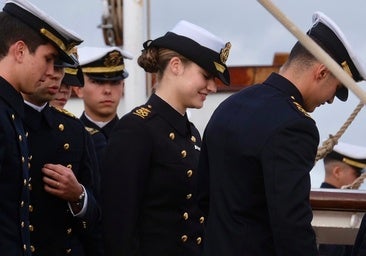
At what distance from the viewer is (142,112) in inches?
239

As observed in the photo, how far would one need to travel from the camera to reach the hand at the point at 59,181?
575 cm

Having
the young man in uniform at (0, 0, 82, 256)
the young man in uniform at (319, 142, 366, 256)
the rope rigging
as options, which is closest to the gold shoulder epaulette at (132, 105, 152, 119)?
the young man in uniform at (0, 0, 82, 256)

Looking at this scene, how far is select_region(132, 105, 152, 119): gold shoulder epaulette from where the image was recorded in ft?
19.8

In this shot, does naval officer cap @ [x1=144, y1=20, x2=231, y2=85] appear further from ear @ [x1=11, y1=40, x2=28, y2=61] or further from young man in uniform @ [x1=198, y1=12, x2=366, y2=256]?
ear @ [x1=11, y1=40, x2=28, y2=61]

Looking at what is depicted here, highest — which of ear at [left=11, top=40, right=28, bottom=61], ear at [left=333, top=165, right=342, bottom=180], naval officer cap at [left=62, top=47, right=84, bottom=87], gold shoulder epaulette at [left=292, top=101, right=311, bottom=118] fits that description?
ear at [left=11, top=40, right=28, bottom=61]

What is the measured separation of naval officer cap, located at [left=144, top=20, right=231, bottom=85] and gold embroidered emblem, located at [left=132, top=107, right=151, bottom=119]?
28 centimetres

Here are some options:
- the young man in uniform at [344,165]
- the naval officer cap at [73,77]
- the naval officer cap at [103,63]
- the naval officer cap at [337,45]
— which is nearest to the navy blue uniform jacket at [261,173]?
the naval officer cap at [337,45]

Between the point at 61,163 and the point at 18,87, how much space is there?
0.72 meters

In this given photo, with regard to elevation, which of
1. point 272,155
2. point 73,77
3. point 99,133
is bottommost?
point 99,133

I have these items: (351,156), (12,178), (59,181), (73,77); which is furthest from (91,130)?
(351,156)

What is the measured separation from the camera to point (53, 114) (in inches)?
237

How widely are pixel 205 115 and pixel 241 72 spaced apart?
94cm

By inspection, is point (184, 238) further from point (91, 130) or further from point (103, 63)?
point (103, 63)

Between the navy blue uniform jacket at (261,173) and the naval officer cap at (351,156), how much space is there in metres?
5.46
